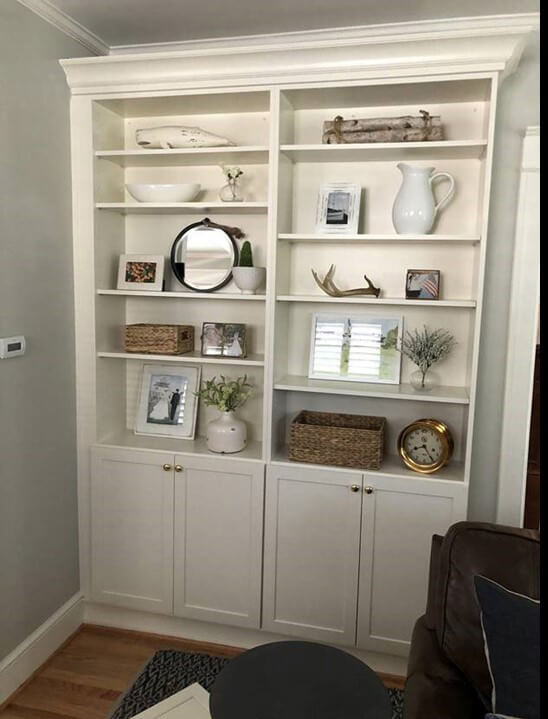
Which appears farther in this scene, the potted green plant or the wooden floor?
the potted green plant

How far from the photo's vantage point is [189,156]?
2.63 meters

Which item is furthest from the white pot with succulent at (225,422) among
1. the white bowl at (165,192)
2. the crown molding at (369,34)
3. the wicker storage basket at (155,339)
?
the crown molding at (369,34)

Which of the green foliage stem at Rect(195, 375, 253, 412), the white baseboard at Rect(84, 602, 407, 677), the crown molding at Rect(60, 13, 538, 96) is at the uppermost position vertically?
the crown molding at Rect(60, 13, 538, 96)

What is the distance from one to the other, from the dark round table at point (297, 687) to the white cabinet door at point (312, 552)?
0.73 metres

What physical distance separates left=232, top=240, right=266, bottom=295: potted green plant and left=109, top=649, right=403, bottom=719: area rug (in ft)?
5.12

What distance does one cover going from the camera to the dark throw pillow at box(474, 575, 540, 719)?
136 cm

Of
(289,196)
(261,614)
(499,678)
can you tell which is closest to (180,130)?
(289,196)

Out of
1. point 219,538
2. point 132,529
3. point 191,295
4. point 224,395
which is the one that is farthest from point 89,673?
point 191,295

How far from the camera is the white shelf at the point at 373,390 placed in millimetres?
2395

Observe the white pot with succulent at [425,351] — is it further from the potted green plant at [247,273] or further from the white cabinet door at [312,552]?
the potted green plant at [247,273]

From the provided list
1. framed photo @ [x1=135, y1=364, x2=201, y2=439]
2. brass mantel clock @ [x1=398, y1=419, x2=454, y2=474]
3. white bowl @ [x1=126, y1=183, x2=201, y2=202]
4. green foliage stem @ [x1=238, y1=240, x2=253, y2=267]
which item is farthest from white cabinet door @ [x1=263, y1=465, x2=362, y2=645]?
white bowl @ [x1=126, y1=183, x2=201, y2=202]

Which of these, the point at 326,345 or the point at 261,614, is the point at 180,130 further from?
the point at 261,614

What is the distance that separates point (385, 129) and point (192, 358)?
47.9 inches

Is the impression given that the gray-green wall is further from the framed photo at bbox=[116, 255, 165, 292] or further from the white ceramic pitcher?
the white ceramic pitcher
